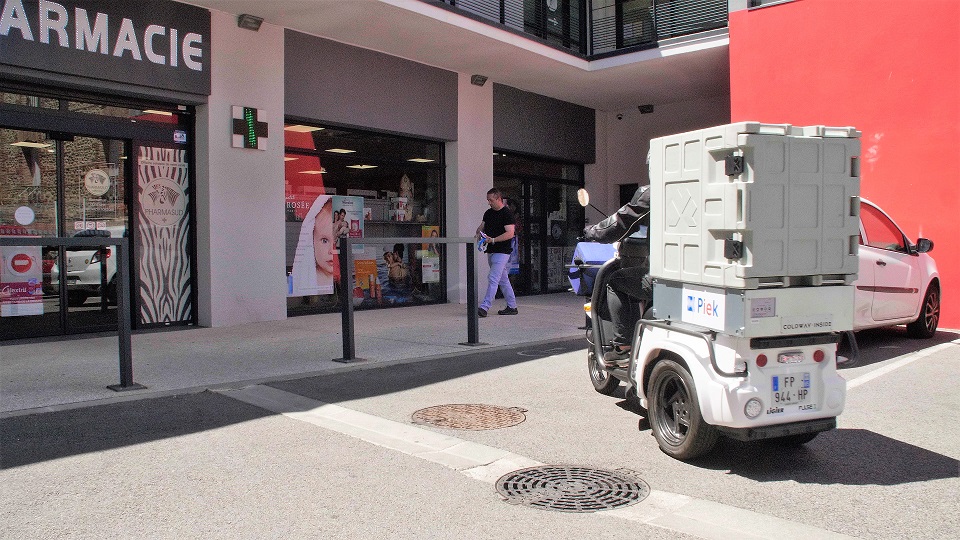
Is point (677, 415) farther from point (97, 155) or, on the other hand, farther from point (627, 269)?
point (97, 155)

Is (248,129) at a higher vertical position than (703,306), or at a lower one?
higher

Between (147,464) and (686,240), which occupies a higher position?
(686,240)

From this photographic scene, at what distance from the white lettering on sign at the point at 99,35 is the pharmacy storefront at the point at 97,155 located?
12 mm

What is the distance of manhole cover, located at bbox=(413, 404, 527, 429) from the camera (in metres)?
5.46

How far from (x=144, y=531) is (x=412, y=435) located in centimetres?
199

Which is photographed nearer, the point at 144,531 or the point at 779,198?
the point at 144,531

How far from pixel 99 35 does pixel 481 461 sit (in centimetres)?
743

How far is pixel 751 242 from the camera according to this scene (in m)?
4.15

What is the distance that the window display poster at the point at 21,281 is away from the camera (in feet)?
29.0

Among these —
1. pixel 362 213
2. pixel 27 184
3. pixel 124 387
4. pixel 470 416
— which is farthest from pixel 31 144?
pixel 470 416

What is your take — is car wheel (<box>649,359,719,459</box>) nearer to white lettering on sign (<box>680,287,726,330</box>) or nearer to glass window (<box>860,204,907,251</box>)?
white lettering on sign (<box>680,287,726,330</box>)

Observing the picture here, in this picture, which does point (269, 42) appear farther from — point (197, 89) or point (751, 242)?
point (751, 242)

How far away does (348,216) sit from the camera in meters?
12.6

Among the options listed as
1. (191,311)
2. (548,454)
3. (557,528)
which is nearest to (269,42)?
(191,311)
